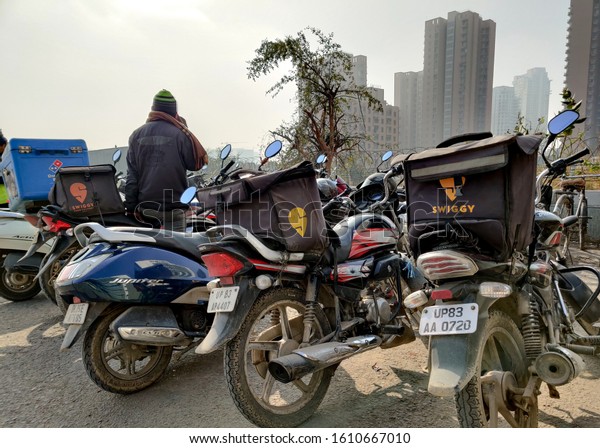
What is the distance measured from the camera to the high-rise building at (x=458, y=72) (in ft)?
14.1

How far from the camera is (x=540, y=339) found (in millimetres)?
1812

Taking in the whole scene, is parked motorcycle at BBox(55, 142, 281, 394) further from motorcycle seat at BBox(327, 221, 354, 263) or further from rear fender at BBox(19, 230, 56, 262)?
rear fender at BBox(19, 230, 56, 262)

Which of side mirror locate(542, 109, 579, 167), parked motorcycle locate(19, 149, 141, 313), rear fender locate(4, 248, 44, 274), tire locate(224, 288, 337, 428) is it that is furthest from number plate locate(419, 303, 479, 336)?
rear fender locate(4, 248, 44, 274)

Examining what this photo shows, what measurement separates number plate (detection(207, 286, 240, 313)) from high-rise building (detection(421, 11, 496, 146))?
3.17 metres

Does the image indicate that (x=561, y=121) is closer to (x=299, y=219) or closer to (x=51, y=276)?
(x=299, y=219)

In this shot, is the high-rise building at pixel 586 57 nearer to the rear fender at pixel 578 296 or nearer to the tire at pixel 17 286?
the rear fender at pixel 578 296

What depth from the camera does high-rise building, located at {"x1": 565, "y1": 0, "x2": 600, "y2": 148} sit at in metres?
5.54

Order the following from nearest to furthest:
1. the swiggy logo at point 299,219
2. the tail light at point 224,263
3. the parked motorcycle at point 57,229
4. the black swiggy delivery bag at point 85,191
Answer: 1. the tail light at point 224,263
2. the swiggy logo at point 299,219
3. the black swiggy delivery bag at point 85,191
4. the parked motorcycle at point 57,229

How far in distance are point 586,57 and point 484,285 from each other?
895cm

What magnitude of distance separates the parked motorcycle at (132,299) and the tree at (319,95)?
7175 mm

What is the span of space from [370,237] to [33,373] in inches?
98.4

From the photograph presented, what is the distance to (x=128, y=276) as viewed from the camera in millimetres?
2365

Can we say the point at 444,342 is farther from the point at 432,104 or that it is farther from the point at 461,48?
the point at 432,104

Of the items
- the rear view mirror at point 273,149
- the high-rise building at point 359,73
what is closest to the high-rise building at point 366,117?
the high-rise building at point 359,73
